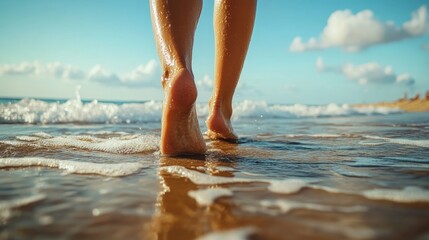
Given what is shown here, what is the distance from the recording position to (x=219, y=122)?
77.4 inches

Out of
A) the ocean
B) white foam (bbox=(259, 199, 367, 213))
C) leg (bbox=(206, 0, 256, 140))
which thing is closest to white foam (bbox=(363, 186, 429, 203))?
the ocean

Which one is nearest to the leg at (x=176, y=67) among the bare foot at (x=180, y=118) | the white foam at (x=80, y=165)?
the bare foot at (x=180, y=118)

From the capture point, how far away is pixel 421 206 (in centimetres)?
70

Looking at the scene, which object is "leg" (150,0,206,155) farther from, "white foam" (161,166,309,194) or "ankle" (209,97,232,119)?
"ankle" (209,97,232,119)

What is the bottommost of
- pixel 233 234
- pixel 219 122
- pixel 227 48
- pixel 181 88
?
pixel 233 234

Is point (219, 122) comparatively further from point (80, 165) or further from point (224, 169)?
point (80, 165)

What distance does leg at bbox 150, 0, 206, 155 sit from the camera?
1316mm

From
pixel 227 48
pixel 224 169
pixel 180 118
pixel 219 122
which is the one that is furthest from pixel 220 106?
pixel 224 169

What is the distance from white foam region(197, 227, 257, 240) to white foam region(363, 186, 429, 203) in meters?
0.36

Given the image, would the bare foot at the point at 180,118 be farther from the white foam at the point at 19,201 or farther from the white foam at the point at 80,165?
the white foam at the point at 19,201

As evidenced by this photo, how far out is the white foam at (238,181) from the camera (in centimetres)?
86

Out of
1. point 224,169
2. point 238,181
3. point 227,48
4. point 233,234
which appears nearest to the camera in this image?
point 233,234

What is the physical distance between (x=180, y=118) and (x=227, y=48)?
0.64 meters

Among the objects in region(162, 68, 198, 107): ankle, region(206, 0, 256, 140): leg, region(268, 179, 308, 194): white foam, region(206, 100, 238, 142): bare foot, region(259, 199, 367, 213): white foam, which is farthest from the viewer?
region(206, 100, 238, 142): bare foot
